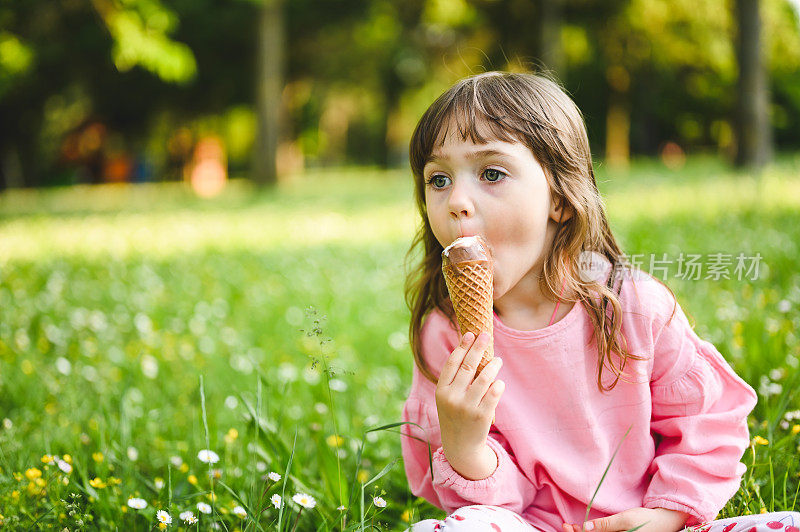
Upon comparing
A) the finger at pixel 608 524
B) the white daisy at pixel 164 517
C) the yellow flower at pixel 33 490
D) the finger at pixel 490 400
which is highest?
the finger at pixel 490 400

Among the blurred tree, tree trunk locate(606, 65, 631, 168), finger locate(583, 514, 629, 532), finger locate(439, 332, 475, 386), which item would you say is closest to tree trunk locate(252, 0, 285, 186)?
the blurred tree

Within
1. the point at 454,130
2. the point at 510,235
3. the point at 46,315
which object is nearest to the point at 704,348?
the point at 510,235

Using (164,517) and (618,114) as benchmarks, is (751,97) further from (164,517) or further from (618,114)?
(618,114)

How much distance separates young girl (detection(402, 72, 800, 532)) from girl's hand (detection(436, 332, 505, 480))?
0.4 inches

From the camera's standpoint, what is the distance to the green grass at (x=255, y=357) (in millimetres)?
2158

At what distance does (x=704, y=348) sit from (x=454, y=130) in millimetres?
900

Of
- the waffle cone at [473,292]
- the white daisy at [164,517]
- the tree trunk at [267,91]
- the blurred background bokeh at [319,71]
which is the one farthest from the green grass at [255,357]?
the tree trunk at [267,91]

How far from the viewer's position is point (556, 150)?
5.79 ft

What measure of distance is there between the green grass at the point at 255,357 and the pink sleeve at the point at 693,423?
0.28 meters

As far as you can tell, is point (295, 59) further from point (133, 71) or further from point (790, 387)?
point (790, 387)

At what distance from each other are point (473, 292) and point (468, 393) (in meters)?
0.23

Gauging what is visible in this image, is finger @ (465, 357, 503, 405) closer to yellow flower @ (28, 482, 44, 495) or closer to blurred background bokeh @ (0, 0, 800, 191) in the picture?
yellow flower @ (28, 482, 44, 495)

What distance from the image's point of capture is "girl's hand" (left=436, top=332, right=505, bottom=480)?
5.21 feet

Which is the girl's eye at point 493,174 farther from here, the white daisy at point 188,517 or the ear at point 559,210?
the white daisy at point 188,517
